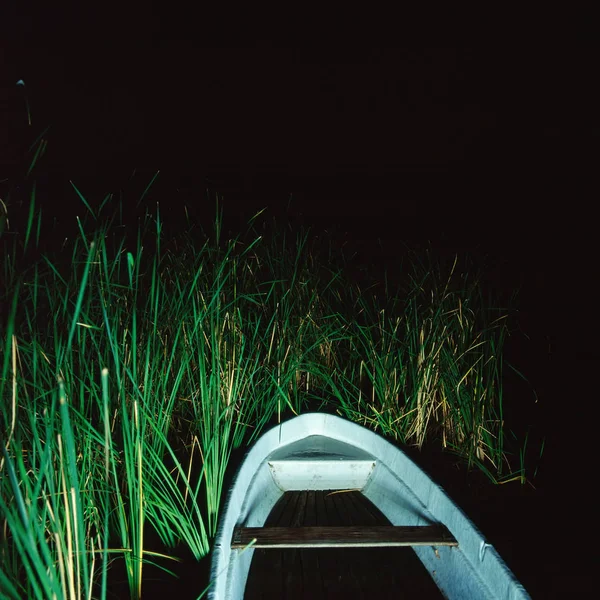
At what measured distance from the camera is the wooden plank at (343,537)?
1.48 m

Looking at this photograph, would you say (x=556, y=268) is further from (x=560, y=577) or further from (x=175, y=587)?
(x=175, y=587)

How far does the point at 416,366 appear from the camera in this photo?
2367 millimetres

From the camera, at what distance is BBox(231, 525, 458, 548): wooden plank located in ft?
4.86

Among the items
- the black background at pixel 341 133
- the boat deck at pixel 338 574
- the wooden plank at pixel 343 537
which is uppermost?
the black background at pixel 341 133

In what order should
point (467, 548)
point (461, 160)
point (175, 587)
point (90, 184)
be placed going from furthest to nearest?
point (461, 160) → point (90, 184) → point (467, 548) → point (175, 587)

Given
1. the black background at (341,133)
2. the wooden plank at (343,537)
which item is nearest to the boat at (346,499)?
the wooden plank at (343,537)

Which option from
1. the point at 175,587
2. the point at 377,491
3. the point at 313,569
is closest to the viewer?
the point at 175,587

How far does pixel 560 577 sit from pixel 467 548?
0.25m

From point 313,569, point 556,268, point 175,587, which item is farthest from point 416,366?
point 556,268

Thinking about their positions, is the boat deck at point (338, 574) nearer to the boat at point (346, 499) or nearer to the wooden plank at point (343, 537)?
the boat at point (346, 499)

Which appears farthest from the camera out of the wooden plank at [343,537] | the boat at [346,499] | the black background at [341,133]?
the black background at [341,133]

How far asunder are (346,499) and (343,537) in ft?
2.37

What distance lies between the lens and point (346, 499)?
2.23 m

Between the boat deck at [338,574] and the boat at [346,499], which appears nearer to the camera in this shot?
the boat at [346,499]
